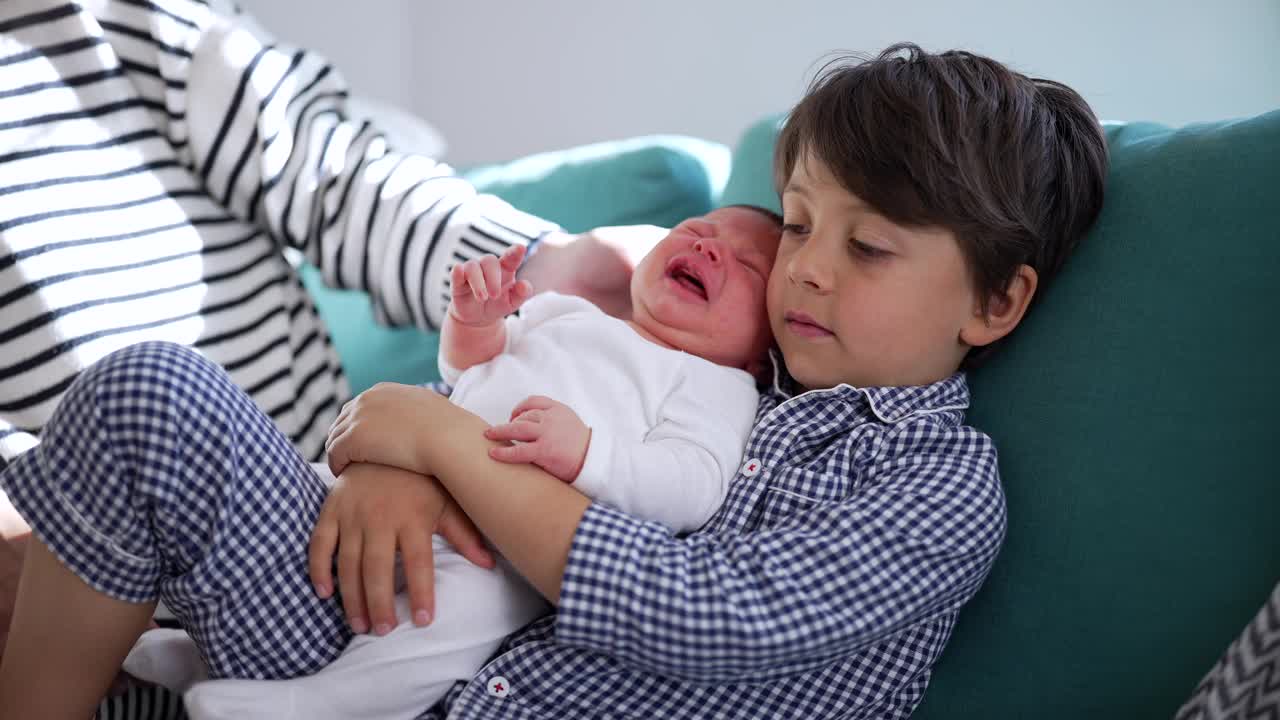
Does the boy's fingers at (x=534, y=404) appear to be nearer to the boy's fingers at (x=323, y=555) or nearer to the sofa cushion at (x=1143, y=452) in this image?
the boy's fingers at (x=323, y=555)

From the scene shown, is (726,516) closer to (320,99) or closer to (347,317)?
(320,99)

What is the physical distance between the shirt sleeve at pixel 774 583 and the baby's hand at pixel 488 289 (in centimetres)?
27

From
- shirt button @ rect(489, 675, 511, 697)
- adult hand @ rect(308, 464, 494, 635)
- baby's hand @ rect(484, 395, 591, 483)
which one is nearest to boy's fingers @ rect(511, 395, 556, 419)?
baby's hand @ rect(484, 395, 591, 483)

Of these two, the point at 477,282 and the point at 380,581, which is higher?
the point at 477,282

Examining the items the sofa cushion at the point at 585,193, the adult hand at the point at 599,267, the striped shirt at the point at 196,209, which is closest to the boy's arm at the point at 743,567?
the adult hand at the point at 599,267

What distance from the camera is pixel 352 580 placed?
30.3 inches

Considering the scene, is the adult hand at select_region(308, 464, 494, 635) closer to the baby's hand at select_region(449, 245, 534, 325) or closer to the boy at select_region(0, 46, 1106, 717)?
the boy at select_region(0, 46, 1106, 717)

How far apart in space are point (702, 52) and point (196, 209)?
109 cm

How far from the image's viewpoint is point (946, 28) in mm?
1645

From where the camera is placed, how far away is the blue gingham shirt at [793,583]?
0.71 metres

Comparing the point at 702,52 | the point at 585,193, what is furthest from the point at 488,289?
the point at 702,52

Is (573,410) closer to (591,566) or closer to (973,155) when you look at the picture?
(591,566)

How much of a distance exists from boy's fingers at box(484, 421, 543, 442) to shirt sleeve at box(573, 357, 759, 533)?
0.16 ft

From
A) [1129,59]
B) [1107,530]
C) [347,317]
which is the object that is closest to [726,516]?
[1107,530]
